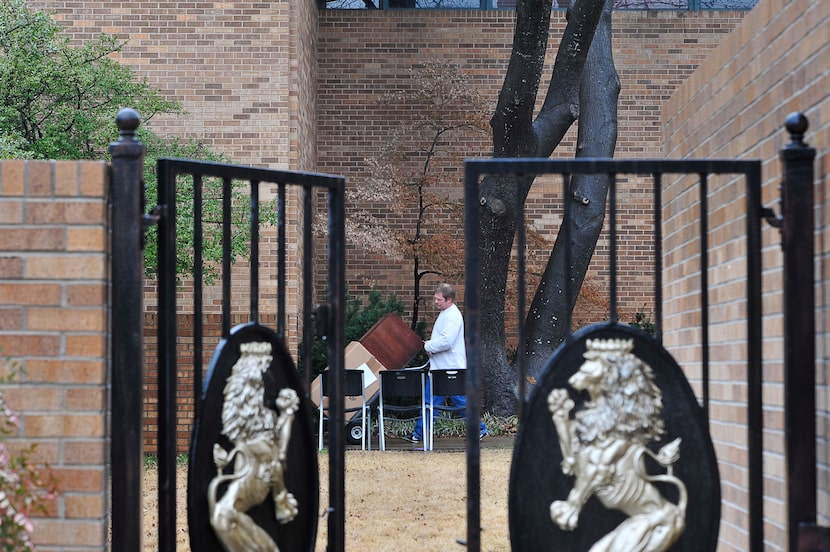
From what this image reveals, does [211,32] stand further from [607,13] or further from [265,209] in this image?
[607,13]

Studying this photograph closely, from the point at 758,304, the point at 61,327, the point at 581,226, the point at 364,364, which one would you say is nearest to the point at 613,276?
the point at 758,304

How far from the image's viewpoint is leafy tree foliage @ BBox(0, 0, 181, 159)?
11438mm

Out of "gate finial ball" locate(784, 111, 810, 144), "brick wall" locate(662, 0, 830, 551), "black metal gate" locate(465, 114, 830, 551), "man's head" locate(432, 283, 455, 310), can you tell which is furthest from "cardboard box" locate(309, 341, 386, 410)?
"gate finial ball" locate(784, 111, 810, 144)

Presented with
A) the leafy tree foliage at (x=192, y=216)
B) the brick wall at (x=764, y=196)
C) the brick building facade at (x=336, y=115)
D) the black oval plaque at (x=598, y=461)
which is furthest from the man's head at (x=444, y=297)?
the black oval plaque at (x=598, y=461)

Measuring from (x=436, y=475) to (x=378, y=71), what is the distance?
948cm

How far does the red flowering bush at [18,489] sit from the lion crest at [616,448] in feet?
5.22

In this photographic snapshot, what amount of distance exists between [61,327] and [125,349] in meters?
0.21

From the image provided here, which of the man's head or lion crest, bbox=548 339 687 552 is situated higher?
the man's head

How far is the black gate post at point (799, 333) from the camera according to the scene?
350cm

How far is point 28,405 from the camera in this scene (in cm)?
344

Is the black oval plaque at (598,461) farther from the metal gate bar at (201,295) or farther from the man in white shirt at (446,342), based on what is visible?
the man in white shirt at (446,342)

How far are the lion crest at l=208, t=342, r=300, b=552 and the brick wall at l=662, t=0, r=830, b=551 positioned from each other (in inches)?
68.8

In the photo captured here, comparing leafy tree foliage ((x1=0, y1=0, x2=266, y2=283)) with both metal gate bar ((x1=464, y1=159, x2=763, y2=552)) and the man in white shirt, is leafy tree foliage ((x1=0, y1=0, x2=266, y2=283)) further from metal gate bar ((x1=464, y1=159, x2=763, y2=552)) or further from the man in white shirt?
metal gate bar ((x1=464, y1=159, x2=763, y2=552))

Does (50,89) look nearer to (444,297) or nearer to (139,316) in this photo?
(444,297)
